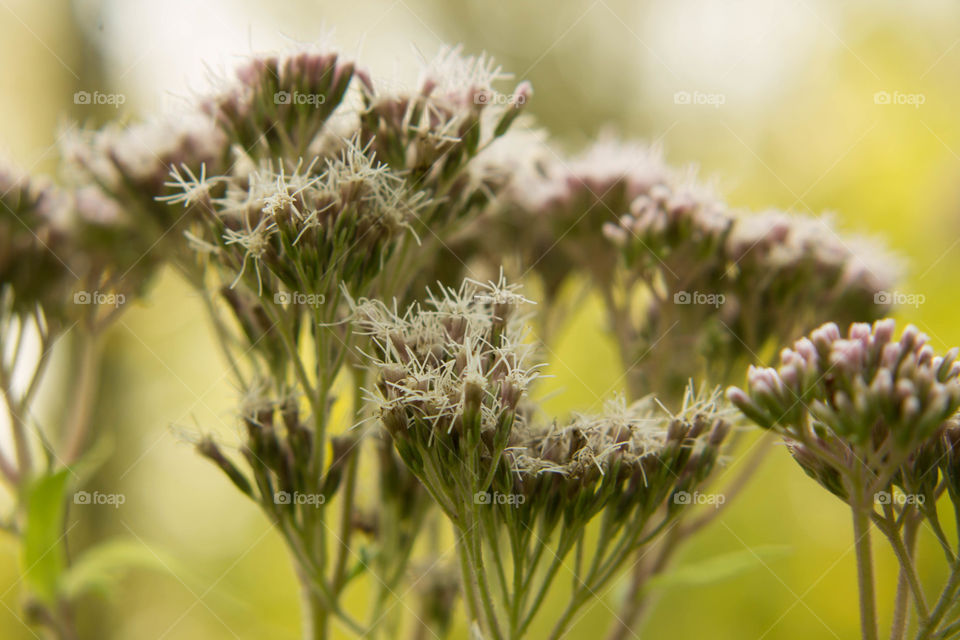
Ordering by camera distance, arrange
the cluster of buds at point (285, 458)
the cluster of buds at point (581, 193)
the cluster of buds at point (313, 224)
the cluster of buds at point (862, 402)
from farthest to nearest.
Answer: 1. the cluster of buds at point (581, 193)
2. the cluster of buds at point (285, 458)
3. the cluster of buds at point (313, 224)
4. the cluster of buds at point (862, 402)

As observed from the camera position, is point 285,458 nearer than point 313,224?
No

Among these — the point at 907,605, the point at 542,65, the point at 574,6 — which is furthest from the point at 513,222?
the point at 574,6

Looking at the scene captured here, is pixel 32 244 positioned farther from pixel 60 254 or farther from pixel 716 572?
pixel 716 572

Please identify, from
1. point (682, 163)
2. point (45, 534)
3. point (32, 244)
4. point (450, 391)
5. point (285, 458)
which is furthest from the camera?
point (682, 163)

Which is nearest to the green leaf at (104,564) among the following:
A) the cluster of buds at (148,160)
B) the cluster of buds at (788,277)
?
the cluster of buds at (148,160)

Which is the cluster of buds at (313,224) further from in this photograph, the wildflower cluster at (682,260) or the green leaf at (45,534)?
the green leaf at (45,534)

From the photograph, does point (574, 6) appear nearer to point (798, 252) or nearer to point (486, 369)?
point (798, 252)

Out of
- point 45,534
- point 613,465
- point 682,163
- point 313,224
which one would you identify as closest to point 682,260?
point 613,465
